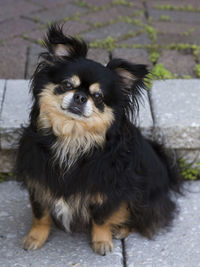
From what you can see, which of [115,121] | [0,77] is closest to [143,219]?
[115,121]

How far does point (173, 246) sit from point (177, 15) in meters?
3.20

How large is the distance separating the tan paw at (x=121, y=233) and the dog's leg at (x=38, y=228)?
45cm

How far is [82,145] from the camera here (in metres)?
2.80

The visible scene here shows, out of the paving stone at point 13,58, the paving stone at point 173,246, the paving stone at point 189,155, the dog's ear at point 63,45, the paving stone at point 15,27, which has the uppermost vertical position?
the dog's ear at point 63,45

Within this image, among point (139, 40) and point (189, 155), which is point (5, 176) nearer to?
point (189, 155)

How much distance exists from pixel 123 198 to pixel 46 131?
2.12 ft

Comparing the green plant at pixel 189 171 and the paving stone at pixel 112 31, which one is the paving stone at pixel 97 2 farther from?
the green plant at pixel 189 171

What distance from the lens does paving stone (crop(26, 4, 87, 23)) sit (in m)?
5.14

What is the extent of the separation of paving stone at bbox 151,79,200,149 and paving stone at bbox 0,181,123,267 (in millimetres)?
885

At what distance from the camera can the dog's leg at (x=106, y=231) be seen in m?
3.04

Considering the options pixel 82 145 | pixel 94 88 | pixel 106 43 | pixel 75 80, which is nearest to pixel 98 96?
pixel 94 88

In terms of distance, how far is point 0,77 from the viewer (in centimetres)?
410

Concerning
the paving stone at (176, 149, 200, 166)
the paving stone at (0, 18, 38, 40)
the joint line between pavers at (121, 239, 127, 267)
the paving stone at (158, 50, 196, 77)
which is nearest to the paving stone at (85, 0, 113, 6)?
the paving stone at (0, 18, 38, 40)

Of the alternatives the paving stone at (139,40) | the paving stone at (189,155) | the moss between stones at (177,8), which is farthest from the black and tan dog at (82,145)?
the moss between stones at (177,8)
